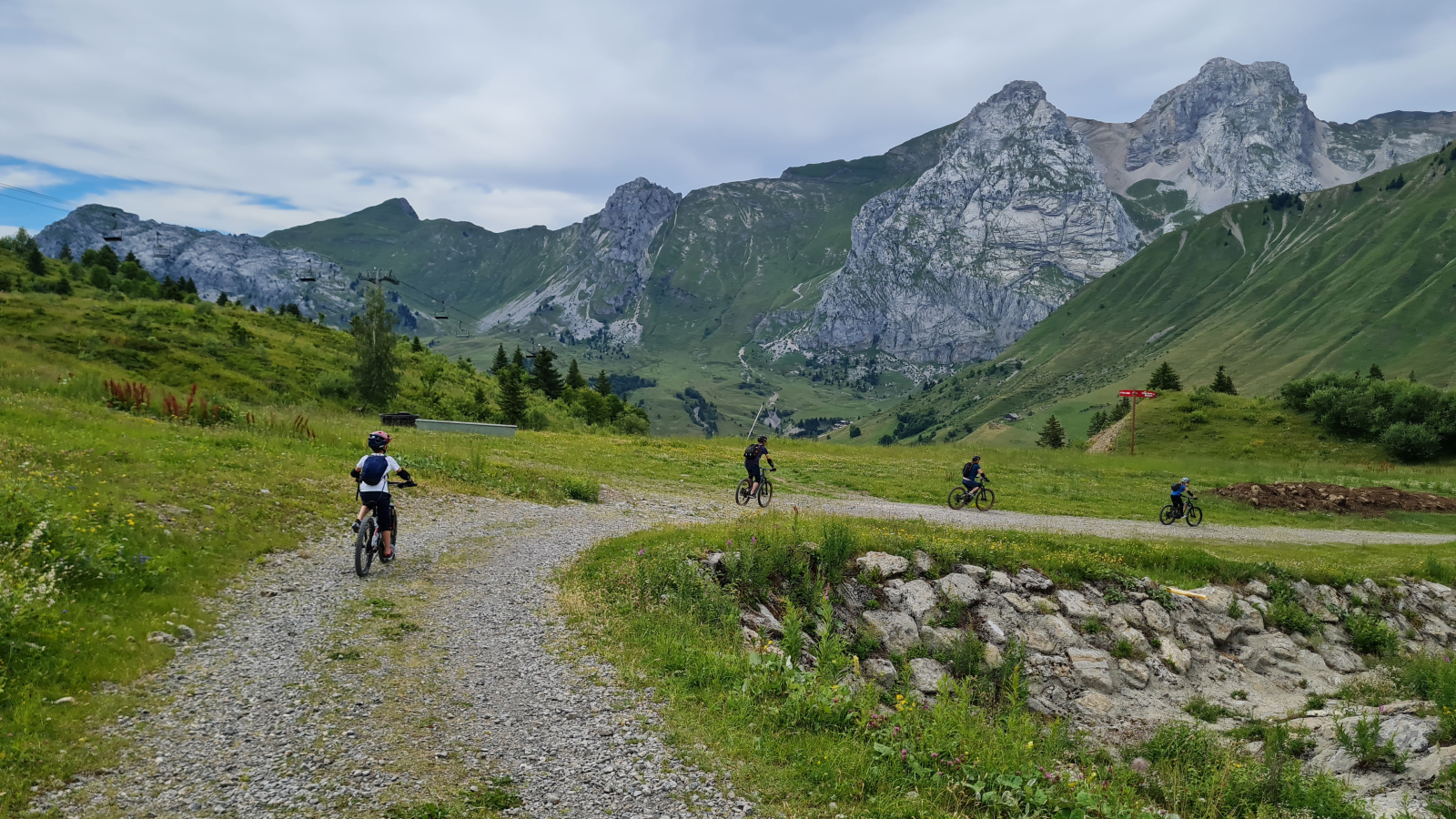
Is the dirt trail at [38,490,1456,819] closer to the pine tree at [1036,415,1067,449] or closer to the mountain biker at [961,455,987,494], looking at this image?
the mountain biker at [961,455,987,494]

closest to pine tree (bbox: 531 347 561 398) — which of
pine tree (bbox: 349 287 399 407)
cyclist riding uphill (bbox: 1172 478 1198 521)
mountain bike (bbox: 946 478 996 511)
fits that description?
pine tree (bbox: 349 287 399 407)

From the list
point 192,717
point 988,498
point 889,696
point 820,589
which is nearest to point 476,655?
point 192,717

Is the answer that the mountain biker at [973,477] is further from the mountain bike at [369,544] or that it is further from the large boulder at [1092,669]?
the mountain bike at [369,544]

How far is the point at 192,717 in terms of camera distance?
348 inches

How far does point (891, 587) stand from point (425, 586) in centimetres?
1181

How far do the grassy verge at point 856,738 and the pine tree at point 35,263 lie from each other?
9307cm

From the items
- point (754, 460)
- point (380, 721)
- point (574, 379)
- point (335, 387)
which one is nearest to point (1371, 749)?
point (380, 721)

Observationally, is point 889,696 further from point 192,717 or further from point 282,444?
point 282,444

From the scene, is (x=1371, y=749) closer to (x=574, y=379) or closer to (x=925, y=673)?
(x=925, y=673)

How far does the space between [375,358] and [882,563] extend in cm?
5179

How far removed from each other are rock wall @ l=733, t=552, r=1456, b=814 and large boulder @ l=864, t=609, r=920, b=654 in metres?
0.03

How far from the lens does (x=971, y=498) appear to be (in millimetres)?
33656

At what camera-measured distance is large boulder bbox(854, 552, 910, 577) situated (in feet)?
64.0

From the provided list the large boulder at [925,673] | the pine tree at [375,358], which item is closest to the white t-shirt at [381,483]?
the large boulder at [925,673]
